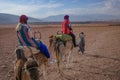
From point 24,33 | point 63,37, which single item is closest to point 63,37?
point 63,37

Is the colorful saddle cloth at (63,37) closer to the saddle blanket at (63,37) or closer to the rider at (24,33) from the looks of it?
the saddle blanket at (63,37)

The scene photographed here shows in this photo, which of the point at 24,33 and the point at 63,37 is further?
the point at 63,37

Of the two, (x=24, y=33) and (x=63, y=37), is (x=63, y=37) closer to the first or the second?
(x=63, y=37)

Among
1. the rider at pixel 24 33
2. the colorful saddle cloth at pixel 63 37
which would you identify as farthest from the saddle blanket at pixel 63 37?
the rider at pixel 24 33

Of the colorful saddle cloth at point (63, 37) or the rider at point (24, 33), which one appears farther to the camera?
the colorful saddle cloth at point (63, 37)

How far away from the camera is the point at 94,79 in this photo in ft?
32.0

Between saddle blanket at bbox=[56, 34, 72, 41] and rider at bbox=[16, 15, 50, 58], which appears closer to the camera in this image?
rider at bbox=[16, 15, 50, 58]

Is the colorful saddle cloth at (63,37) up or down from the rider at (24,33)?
down

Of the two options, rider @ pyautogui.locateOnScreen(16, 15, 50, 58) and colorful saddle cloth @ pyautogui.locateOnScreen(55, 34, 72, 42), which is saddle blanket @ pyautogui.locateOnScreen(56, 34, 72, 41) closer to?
colorful saddle cloth @ pyautogui.locateOnScreen(55, 34, 72, 42)

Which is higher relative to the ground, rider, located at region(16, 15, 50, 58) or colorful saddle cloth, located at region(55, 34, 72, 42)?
rider, located at region(16, 15, 50, 58)

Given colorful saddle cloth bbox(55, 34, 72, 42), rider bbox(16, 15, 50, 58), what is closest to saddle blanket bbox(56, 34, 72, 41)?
colorful saddle cloth bbox(55, 34, 72, 42)

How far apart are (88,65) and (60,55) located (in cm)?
191

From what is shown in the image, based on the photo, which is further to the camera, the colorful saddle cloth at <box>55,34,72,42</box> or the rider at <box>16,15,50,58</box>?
the colorful saddle cloth at <box>55,34,72,42</box>

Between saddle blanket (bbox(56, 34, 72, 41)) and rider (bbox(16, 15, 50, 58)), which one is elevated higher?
rider (bbox(16, 15, 50, 58))
